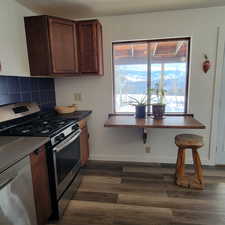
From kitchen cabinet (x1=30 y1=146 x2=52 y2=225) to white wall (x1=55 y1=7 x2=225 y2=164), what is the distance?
1.45m

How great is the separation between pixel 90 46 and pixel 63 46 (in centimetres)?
38

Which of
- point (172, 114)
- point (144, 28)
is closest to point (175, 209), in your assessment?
point (172, 114)

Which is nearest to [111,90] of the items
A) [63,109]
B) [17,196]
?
[63,109]

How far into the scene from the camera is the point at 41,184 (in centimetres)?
145

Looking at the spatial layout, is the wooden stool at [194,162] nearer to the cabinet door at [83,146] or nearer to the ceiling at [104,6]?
the cabinet door at [83,146]

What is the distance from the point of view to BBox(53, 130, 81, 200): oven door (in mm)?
1637

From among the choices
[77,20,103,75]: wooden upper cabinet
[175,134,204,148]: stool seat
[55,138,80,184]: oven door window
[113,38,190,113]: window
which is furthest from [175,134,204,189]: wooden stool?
[77,20,103,75]: wooden upper cabinet

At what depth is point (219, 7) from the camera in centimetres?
233

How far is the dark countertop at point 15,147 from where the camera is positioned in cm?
109

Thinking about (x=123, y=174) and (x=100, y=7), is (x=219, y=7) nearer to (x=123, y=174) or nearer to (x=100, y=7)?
(x=100, y=7)

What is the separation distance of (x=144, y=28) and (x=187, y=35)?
634 mm

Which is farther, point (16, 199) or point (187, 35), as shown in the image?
point (187, 35)

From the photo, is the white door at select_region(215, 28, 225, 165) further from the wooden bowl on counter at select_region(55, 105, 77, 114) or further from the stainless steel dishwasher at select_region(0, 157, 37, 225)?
the stainless steel dishwasher at select_region(0, 157, 37, 225)

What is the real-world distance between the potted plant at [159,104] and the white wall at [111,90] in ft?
1.31
